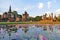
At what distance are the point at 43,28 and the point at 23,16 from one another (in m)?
0.32

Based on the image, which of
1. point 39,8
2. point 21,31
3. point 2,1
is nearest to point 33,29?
point 21,31

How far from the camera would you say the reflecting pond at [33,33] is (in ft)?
5.41

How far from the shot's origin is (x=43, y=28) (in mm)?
1683

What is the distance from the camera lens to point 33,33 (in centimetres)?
166

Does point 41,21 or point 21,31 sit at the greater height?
point 41,21

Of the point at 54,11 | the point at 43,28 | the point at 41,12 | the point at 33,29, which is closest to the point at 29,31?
the point at 33,29

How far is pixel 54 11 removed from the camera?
5.55 ft

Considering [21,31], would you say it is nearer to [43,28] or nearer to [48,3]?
[43,28]

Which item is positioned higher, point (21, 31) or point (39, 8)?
point (39, 8)

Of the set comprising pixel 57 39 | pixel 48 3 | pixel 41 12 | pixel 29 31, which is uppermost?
pixel 48 3

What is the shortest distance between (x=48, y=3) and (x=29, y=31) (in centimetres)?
46

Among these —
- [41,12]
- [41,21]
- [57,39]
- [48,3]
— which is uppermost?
[48,3]

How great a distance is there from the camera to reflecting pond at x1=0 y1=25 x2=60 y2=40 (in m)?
1.65

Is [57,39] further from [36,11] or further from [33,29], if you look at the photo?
[36,11]
